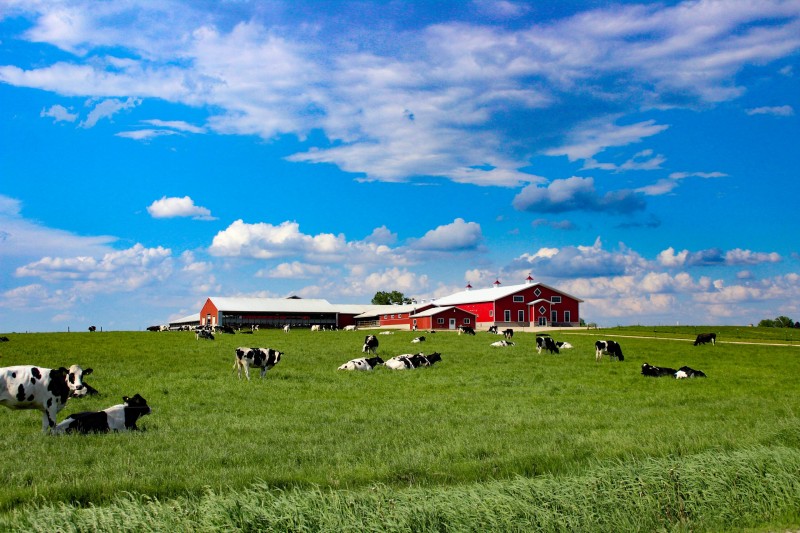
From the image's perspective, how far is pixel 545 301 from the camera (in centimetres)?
9481

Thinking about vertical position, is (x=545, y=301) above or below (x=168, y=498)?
above

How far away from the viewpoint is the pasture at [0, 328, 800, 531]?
7469mm

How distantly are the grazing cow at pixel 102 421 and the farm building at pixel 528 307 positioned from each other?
81.4 meters

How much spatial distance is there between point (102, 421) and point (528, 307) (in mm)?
85043

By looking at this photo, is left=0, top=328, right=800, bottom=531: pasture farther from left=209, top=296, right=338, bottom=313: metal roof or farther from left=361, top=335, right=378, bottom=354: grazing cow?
left=209, top=296, right=338, bottom=313: metal roof

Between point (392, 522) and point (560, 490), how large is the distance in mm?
2466

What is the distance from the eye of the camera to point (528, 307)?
94750mm

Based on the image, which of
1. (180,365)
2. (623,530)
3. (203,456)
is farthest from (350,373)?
(623,530)

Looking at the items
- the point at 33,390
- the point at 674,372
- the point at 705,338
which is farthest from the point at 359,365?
the point at 705,338

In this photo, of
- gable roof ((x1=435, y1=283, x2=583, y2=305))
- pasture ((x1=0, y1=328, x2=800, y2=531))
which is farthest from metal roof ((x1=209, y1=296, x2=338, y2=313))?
pasture ((x1=0, y1=328, x2=800, y2=531))

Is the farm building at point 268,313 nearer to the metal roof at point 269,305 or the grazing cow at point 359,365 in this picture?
the metal roof at point 269,305

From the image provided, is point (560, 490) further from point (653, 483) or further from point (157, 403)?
point (157, 403)

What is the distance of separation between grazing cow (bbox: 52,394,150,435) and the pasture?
23.3 inches

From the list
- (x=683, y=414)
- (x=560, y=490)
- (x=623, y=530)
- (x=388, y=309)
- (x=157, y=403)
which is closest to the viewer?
(x=623, y=530)
